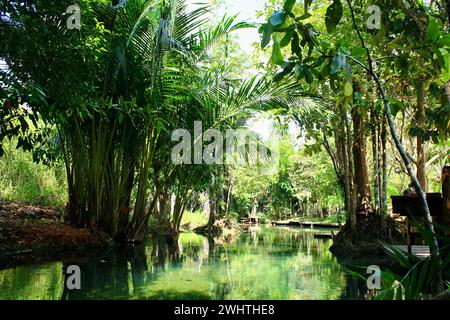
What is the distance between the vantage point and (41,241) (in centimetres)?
670

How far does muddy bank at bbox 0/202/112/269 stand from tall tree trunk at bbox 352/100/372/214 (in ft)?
19.1

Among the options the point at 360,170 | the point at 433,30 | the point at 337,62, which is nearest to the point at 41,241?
the point at 337,62

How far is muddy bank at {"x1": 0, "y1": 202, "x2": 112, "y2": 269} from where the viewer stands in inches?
237

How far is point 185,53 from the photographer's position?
7.26m

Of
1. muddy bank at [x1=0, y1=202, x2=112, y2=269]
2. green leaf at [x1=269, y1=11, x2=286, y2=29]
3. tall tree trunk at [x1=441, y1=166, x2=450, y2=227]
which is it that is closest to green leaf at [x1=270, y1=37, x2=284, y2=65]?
green leaf at [x1=269, y1=11, x2=286, y2=29]

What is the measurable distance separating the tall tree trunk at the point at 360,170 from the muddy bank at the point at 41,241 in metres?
5.83

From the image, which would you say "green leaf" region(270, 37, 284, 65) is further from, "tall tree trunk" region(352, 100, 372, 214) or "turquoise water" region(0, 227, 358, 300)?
"tall tree trunk" region(352, 100, 372, 214)

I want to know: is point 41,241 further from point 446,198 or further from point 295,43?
point 295,43

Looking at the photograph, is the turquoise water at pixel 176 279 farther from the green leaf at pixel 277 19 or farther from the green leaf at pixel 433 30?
the green leaf at pixel 277 19

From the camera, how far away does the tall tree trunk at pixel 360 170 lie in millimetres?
9508

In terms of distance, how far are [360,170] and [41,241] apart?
24.2ft
